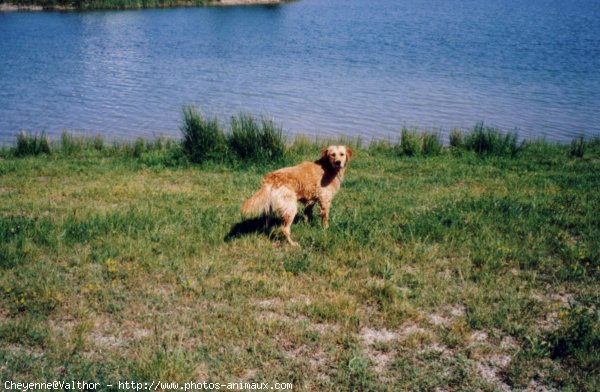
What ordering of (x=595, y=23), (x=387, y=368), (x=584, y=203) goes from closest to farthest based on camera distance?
(x=387, y=368), (x=584, y=203), (x=595, y=23)

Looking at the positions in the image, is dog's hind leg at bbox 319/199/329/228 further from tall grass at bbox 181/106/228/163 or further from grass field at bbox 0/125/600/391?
tall grass at bbox 181/106/228/163

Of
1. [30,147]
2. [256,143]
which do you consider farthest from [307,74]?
[30,147]

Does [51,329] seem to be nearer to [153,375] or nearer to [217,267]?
[153,375]

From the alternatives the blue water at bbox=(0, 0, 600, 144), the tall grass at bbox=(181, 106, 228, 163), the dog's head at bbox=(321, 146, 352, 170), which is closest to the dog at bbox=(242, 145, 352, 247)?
the dog's head at bbox=(321, 146, 352, 170)

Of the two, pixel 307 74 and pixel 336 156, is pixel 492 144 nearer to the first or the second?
pixel 336 156

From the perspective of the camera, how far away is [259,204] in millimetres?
6711

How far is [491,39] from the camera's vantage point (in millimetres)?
39469

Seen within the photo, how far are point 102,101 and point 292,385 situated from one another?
22952mm

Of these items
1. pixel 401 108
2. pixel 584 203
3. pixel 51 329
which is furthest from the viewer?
pixel 401 108

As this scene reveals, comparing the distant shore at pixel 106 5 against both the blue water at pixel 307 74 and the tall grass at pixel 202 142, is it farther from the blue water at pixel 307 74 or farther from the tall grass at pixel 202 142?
the tall grass at pixel 202 142

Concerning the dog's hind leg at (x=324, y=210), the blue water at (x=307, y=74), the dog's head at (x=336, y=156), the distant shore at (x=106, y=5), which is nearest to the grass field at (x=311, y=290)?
the dog's hind leg at (x=324, y=210)

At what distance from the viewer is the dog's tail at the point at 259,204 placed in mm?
6680

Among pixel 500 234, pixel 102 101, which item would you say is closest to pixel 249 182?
pixel 500 234

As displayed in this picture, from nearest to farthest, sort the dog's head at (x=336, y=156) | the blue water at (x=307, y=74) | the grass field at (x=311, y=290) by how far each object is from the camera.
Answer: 1. the grass field at (x=311, y=290)
2. the dog's head at (x=336, y=156)
3. the blue water at (x=307, y=74)
